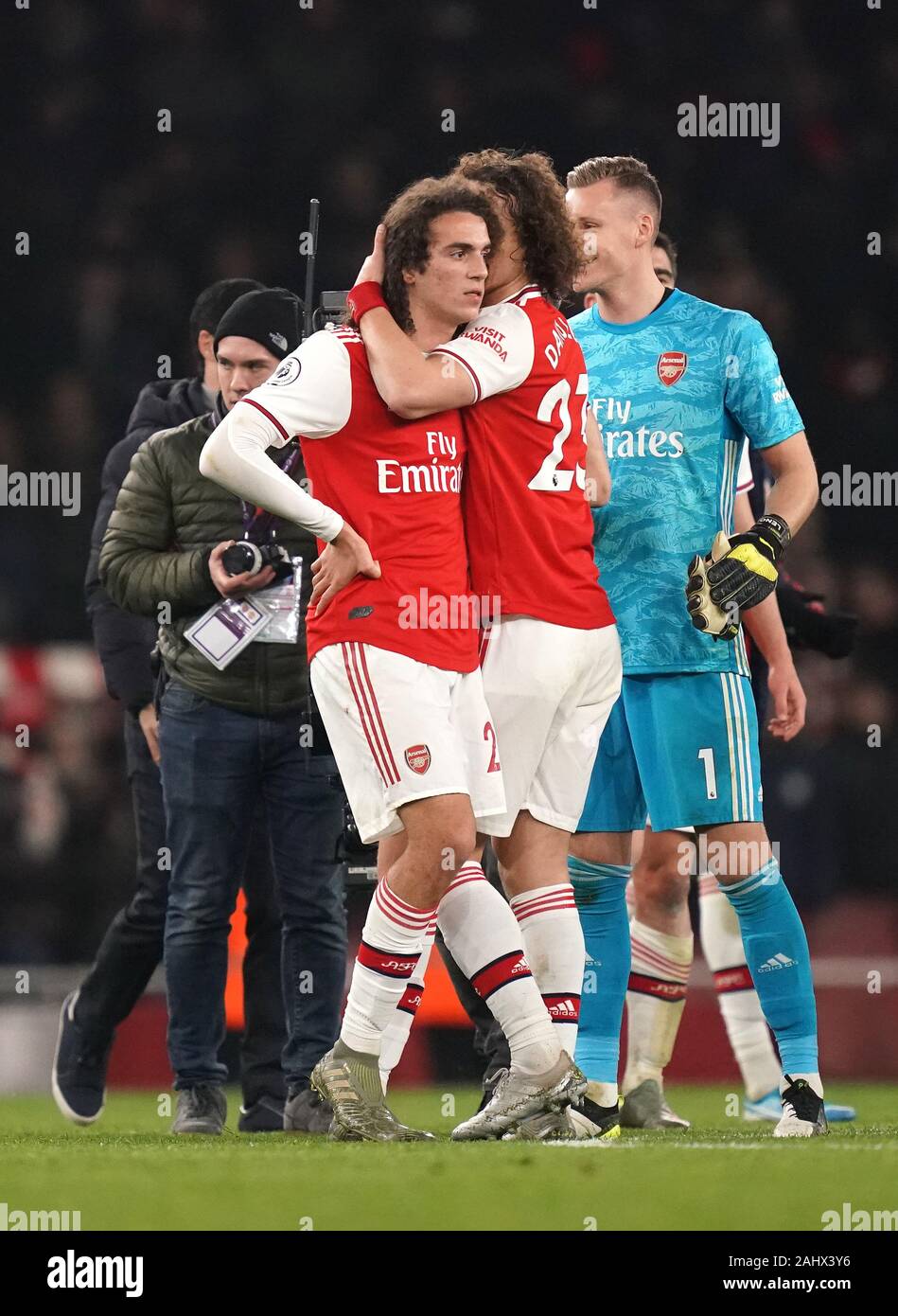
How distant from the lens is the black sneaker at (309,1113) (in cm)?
475

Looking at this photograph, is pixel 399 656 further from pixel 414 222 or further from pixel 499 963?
pixel 414 222

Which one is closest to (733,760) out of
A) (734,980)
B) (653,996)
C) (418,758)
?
(653,996)

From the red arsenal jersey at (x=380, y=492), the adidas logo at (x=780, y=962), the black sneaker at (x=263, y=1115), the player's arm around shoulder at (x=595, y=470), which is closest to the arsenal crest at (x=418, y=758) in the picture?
the red arsenal jersey at (x=380, y=492)

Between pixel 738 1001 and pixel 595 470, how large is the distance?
2161 millimetres

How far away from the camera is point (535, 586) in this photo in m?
4.20

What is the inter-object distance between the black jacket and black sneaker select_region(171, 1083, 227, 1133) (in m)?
1.24

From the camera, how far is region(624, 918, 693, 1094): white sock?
201 inches

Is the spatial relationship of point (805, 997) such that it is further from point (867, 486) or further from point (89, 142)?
point (89, 142)

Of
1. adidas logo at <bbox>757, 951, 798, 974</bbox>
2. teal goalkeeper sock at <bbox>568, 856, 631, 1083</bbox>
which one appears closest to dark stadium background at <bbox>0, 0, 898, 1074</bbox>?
teal goalkeeper sock at <bbox>568, 856, 631, 1083</bbox>

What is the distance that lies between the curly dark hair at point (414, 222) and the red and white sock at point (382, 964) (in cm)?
122

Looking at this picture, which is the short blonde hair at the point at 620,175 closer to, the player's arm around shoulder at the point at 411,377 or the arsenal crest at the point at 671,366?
the arsenal crest at the point at 671,366

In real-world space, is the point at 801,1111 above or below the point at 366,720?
below

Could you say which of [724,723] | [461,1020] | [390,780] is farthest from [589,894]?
[461,1020]

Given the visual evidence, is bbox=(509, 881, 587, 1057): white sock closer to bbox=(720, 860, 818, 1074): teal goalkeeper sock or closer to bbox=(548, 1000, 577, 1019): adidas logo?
bbox=(548, 1000, 577, 1019): adidas logo
